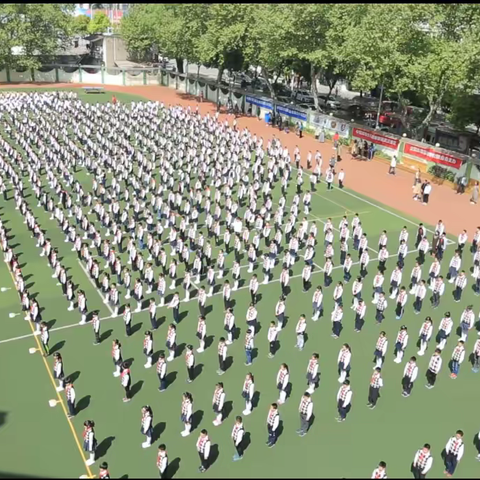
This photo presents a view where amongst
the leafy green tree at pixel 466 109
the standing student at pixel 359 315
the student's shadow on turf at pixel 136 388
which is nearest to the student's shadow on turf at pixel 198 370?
the student's shadow on turf at pixel 136 388

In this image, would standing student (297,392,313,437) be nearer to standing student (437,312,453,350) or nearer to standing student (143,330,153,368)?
standing student (143,330,153,368)

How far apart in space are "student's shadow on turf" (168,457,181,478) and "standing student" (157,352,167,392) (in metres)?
1.95

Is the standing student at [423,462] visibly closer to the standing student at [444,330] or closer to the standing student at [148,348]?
the standing student at [444,330]

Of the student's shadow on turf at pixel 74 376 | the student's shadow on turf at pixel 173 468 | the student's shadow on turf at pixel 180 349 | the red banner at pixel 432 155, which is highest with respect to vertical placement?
the red banner at pixel 432 155

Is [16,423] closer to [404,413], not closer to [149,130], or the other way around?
[404,413]

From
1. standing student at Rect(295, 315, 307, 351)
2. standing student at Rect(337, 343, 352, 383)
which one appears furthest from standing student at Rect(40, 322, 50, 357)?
standing student at Rect(337, 343, 352, 383)

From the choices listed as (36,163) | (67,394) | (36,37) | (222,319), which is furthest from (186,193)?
(36,37)

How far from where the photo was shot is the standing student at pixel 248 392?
10656 mm

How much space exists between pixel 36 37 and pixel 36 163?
106ft

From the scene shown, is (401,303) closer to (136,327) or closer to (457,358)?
(457,358)

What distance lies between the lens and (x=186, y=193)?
2417 cm

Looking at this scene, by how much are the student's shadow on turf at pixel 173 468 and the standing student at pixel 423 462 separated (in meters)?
4.17

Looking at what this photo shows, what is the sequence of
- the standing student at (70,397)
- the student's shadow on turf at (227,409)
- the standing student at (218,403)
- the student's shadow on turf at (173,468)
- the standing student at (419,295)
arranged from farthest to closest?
the standing student at (419,295) → the student's shadow on turf at (227,409) → the standing student at (70,397) → the standing student at (218,403) → the student's shadow on turf at (173,468)

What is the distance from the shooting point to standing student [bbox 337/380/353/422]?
10.4 metres
